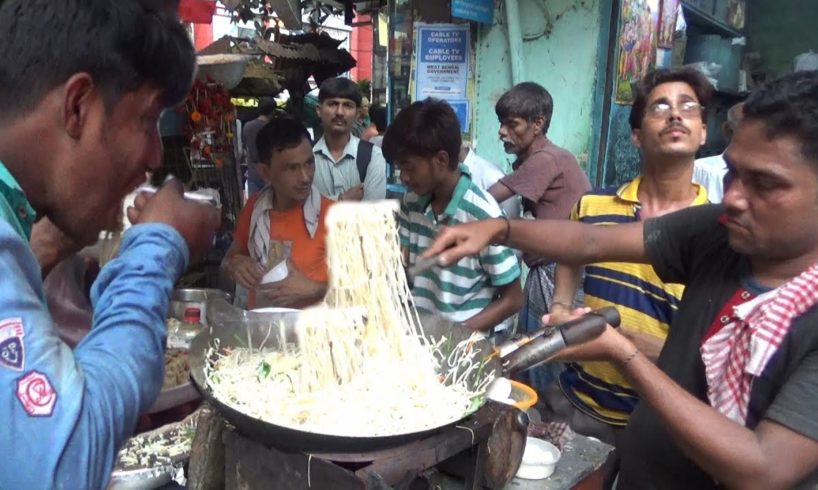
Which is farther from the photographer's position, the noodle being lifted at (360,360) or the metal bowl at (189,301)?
the metal bowl at (189,301)

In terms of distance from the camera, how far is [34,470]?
0.98 meters

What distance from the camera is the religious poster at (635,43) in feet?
19.2

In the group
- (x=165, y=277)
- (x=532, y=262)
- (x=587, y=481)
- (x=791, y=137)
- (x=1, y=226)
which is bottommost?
(x=587, y=481)

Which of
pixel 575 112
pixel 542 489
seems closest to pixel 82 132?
pixel 542 489

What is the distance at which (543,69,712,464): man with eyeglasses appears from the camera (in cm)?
288

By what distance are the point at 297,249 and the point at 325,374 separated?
5.75ft

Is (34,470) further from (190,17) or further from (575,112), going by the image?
(190,17)

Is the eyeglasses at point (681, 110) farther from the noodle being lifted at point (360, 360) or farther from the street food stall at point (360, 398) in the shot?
the noodle being lifted at point (360, 360)

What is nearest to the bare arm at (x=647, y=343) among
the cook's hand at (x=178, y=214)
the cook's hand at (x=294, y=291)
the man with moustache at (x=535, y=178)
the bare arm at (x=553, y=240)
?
the bare arm at (x=553, y=240)

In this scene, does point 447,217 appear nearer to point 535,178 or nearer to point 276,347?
point 276,347

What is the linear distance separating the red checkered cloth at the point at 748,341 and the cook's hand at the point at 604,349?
0.81 feet

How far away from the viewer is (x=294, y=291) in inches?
143

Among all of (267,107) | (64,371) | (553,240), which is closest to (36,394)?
(64,371)

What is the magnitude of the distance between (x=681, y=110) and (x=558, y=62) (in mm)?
2950
